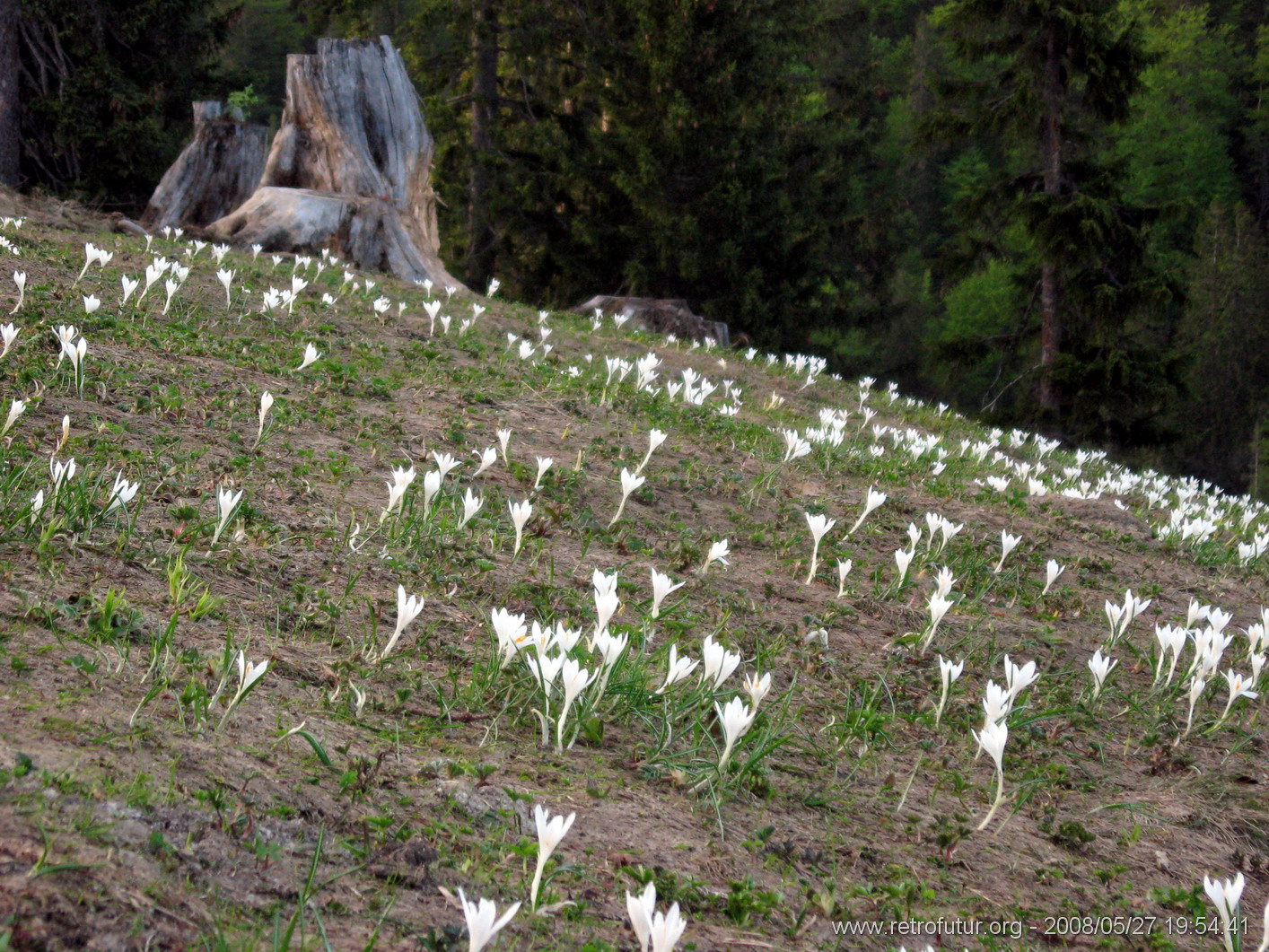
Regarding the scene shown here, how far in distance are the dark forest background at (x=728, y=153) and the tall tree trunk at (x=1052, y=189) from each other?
0.15ft

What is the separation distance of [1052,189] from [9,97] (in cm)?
1786

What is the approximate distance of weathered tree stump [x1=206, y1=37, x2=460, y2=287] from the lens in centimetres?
1343

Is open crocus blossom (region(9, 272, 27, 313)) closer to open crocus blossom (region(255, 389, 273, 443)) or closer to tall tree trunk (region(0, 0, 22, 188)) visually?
open crocus blossom (region(255, 389, 273, 443))

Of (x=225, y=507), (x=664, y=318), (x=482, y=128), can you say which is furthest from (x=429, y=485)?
(x=482, y=128)

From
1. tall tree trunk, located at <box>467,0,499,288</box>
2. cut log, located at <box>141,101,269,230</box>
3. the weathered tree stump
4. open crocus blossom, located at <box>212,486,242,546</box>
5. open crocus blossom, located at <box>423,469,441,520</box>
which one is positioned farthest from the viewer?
tall tree trunk, located at <box>467,0,499,288</box>

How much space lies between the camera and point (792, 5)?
21188mm

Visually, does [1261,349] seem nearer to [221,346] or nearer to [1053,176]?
[1053,176]

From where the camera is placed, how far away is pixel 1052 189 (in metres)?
18.7

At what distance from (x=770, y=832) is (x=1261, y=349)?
38.7m

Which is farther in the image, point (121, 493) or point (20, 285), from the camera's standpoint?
point (20, 285)

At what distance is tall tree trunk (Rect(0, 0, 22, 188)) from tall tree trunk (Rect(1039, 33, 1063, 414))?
57.4 feet

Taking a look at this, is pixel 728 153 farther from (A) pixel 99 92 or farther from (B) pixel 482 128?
(A) pixel 99 92

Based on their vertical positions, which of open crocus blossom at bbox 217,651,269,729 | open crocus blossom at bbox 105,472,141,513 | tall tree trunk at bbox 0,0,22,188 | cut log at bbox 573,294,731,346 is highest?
tall tree trunk at bbox 0,0,22,188

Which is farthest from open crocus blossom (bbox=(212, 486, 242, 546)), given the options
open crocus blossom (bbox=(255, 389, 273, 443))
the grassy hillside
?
open crocus blossom (bbox=(255, 389, 273, 443))
